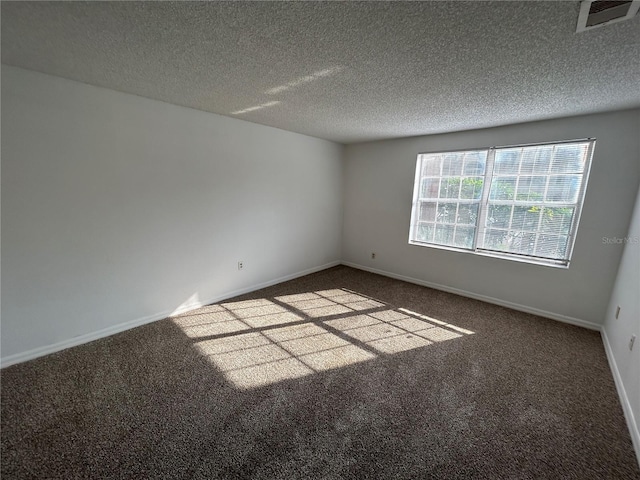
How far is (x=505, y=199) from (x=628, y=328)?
1.81 meters

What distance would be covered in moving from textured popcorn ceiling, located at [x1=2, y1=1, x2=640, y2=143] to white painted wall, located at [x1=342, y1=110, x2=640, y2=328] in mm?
448

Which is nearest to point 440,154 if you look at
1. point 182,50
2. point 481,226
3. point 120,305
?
point 481,226

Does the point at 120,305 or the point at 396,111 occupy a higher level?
the point at 396,111

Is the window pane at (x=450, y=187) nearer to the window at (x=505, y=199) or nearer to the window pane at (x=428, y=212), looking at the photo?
the window at (x=505, y=199)

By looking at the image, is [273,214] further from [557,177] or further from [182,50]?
[557,177]

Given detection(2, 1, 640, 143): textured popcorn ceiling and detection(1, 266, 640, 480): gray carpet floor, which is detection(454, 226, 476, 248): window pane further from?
detection(2, 1, 640, 143): textured popcorn ceiling

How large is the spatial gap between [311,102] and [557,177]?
2.93 m

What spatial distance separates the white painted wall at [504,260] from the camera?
2.64 metres

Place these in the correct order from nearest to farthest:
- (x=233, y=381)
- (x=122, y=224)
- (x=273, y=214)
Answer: (x=233, y=381) → (x=122, y=224) → (x=273, y=214)

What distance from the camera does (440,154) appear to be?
3.87 metres

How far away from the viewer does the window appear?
9.72 ft

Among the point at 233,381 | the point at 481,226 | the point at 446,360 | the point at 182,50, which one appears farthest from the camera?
the point at 481,226

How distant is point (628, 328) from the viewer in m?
2.03

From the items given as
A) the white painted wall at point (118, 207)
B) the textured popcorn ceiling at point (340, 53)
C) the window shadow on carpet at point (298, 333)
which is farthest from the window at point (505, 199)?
the white painted wall at point (118, 207)
